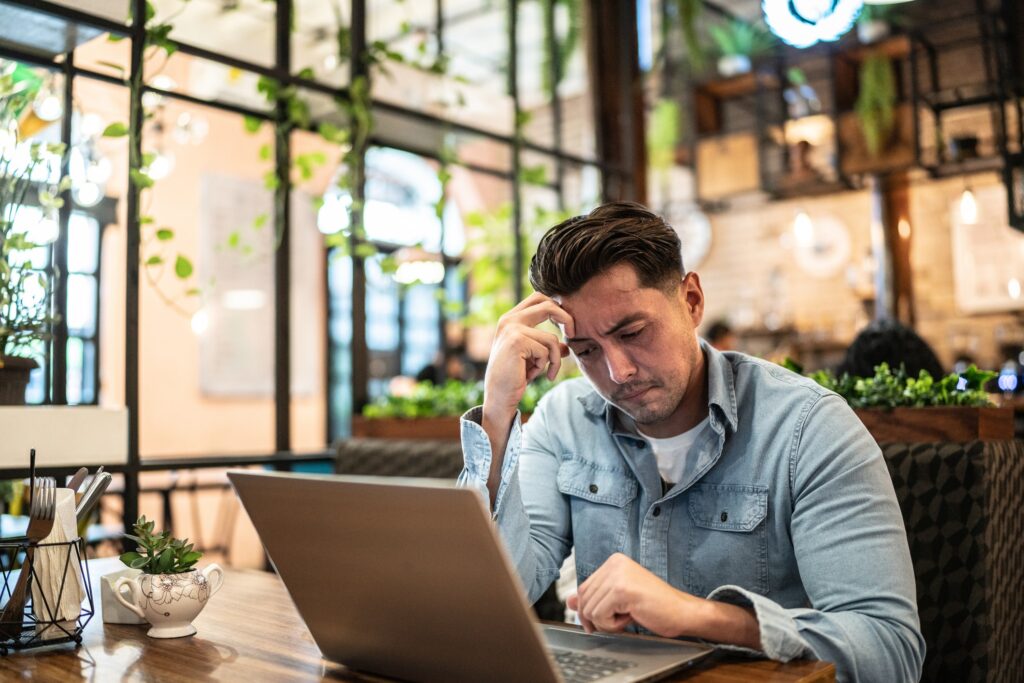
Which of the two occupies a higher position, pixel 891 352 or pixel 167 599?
pixel 891 352

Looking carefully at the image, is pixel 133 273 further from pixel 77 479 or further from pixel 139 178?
pixel 77 479

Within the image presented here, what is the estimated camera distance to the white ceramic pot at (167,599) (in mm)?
1381

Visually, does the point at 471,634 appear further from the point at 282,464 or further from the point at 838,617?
the point at 282,464

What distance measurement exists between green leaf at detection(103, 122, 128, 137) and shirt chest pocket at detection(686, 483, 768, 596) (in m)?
2.13

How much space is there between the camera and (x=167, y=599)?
1.38 m

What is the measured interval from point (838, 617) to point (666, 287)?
0.61m

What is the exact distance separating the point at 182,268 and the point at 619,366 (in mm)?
1936

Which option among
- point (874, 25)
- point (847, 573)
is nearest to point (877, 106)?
point (874, 25)

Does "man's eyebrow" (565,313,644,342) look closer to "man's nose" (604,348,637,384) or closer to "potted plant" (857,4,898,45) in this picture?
"man's nose" (604,348,637,384)

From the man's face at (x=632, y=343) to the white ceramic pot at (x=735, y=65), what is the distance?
7.35 metres

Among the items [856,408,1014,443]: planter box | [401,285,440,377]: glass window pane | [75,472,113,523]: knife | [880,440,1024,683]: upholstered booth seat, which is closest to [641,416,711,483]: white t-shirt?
[880,440,1024,683]: upholstered booth seat

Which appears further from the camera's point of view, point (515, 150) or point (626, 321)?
point (515, 150)

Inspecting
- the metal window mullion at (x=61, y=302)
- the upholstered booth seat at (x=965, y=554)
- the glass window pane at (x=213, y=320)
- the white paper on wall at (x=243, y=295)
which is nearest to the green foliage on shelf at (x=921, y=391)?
the upholstered booth seat at (x=965, y=554)

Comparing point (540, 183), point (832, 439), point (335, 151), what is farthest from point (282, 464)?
point (335, 151)
